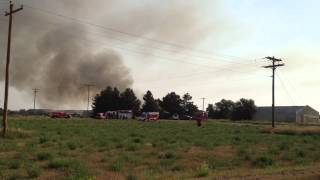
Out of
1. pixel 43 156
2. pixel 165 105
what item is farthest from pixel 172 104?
pixel 43 156

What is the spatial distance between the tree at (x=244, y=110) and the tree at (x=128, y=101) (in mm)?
28963

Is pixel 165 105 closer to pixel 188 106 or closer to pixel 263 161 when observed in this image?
pixel 188 106

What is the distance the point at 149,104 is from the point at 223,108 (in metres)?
27.0

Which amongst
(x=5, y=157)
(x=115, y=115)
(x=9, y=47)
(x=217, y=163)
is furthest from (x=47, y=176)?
(x=115, y=115)

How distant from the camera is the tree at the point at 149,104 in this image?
153500mm

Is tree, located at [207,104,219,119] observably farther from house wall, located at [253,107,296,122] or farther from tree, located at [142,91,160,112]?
tree, located at [142,91,160,112]

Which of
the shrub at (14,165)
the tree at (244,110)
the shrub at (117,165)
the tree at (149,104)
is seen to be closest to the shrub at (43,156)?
the shrub at (14,165)

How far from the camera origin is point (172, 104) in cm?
16150

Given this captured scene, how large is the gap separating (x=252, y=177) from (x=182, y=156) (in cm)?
977

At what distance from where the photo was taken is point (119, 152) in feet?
88.2

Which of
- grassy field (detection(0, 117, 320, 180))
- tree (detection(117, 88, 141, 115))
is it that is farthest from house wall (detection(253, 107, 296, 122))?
grassy field (detection(0, 117, 320, 180))

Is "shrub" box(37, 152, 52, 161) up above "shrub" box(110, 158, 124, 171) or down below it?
above

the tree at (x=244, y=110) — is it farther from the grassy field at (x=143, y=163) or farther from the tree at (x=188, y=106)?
the grassy field at (x=143, y=163)

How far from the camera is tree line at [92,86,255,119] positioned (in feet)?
480
